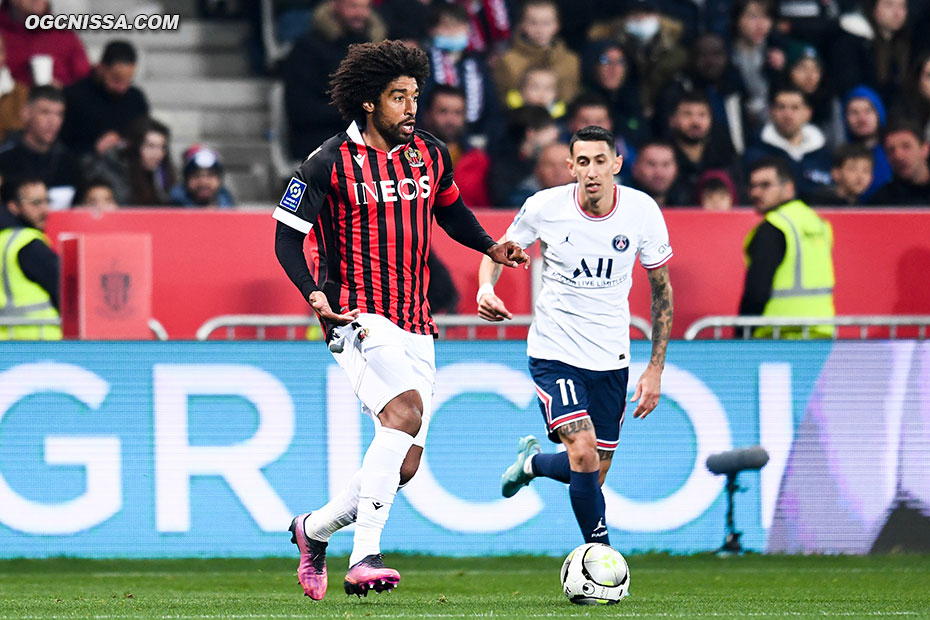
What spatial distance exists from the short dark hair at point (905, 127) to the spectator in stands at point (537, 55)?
2537 millimetres

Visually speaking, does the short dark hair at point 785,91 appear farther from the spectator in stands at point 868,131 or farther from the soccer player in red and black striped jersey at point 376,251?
the soccer player in red and black striped jersey at point 376,251

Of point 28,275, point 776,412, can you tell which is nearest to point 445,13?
point 28,275

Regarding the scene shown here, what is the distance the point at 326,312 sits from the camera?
21.1ft

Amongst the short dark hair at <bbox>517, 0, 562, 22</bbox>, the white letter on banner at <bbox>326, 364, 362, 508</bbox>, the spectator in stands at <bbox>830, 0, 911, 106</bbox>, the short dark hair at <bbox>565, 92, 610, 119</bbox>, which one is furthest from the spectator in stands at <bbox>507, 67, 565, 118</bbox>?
the white letter on banner at <bbox>326, 364, 362, 508</bbox>

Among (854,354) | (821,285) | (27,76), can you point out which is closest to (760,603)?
(854,354)

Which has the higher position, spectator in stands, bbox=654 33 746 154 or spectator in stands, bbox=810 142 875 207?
spectator in stands, bbox=654 33 746 154

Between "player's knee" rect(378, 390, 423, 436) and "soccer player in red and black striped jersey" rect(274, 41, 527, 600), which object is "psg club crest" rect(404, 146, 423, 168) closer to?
"soccer player in red and black striped jersey" rect(274, 41, 527, 600)

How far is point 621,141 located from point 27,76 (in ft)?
15.6

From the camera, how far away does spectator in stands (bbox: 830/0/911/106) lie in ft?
46.7

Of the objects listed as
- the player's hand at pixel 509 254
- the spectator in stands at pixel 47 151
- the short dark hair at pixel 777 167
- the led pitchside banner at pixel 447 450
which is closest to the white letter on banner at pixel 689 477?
the led pitchside banner at pixel 447 450

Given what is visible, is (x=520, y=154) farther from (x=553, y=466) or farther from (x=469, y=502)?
(x=553, y=466)

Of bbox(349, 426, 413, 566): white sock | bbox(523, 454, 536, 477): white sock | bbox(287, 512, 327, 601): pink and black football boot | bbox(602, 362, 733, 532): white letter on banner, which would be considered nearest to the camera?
bbox(349, 426, 413, 566): white sock

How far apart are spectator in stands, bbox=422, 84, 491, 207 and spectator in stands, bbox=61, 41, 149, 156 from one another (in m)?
2.26

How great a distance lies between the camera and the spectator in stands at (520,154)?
11664 mm
